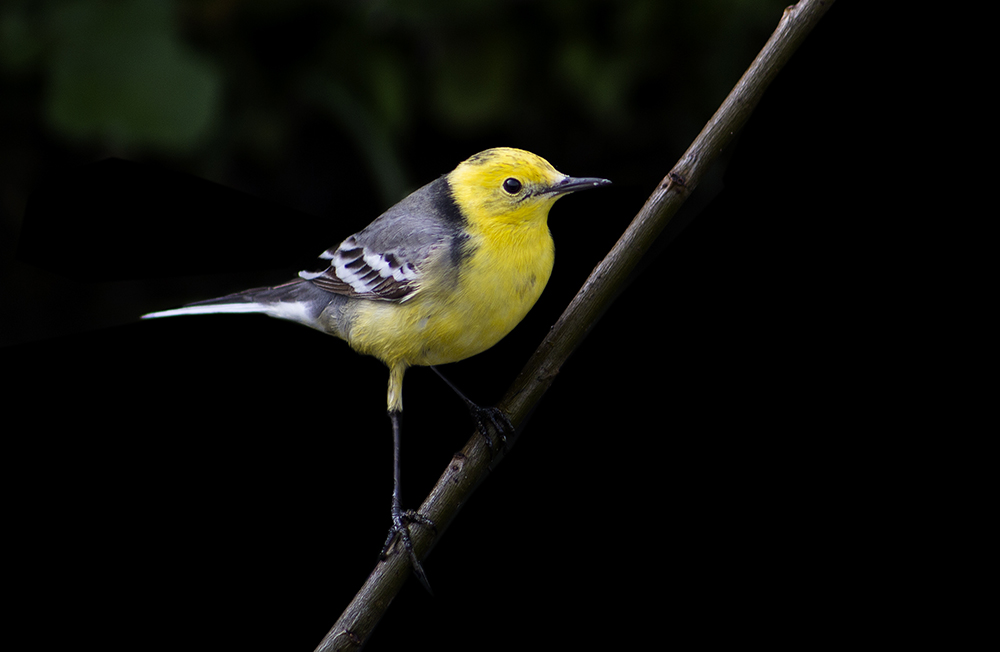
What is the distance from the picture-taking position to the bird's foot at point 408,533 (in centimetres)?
105

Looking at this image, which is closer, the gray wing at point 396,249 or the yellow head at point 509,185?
the yellow head at point 509,185

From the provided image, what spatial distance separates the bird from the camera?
1049 mm

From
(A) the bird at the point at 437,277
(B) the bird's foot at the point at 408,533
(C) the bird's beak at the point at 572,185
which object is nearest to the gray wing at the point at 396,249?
(A) the bird at the point at 437,277

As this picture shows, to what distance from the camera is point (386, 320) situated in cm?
115

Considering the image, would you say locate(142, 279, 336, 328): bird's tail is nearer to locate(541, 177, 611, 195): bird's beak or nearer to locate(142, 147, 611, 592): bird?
locate(142, 147, 611, 592): bird

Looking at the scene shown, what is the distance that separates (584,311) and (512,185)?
19cm

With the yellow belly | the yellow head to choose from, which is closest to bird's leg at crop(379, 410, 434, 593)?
the yellow belly

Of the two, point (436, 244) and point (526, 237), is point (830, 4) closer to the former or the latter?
point (526, 237)

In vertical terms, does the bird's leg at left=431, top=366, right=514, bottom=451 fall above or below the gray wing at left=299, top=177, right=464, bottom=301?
below

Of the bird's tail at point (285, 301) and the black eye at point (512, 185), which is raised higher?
the bird's tail at point (285, 301)

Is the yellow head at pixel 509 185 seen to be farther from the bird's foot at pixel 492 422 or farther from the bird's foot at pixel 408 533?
the bird's foot at pixel 408 533

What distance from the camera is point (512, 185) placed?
1.03 meters

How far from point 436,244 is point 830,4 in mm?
581

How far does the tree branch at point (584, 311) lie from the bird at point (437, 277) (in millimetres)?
30
